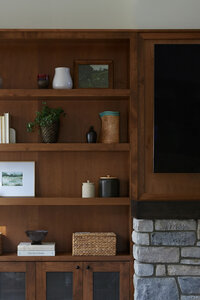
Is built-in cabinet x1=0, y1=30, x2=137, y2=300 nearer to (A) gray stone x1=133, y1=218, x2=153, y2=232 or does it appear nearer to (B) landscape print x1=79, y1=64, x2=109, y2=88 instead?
(B) landscape print x1=79, y1=64, x2=109, y2=88

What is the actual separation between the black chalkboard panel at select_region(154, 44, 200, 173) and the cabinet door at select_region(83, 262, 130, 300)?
91cm

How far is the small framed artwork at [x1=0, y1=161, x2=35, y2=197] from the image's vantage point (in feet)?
12.6

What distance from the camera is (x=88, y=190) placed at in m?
3.73

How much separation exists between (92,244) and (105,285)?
35 centimetres

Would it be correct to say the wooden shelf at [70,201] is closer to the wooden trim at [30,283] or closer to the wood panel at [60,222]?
the wood panel at [60,222]

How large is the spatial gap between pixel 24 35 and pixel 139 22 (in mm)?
950

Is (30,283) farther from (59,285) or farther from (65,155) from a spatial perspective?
(65,155)

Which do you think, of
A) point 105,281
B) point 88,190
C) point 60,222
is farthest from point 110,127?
point 105,281

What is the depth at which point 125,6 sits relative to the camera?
3752 millimetres

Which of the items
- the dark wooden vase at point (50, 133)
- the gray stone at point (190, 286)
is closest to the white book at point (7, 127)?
the dark wooden vase at point (50, 133)

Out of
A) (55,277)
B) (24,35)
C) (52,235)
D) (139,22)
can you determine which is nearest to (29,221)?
(52,235)

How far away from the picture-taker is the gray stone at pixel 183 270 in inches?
137

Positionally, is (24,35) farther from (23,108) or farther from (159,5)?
(159,5)

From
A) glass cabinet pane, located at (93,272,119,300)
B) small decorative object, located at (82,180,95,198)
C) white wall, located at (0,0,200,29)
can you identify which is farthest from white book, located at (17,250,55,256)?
white wall, located at (0,0,200,29)
